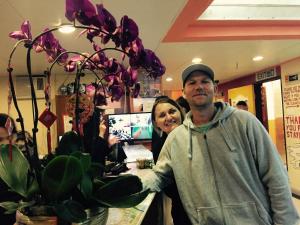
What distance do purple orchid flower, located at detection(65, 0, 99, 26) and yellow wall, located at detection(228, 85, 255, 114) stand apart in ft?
19.7

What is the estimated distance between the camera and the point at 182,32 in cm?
289

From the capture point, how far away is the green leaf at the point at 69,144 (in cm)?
67

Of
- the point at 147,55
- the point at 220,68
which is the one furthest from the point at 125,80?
the point at 220,68

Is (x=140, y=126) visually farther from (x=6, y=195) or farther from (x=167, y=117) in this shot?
(x=6, y=195)

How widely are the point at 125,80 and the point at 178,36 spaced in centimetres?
231

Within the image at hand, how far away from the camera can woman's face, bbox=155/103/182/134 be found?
172 centimetres

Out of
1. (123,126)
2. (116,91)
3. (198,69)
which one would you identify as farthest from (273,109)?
(116,91)

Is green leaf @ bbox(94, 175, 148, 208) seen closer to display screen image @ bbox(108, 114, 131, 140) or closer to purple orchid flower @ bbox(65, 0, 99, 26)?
purple orchid flower @ bbox(65, 0, 99, 26)

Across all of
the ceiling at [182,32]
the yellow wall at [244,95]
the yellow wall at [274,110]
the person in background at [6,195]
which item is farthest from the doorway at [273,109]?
the person in background at [6,195]

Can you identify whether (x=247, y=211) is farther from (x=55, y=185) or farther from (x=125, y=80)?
(x=55, y=185)

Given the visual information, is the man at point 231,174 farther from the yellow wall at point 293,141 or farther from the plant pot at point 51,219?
the yellow wall at point 293,141

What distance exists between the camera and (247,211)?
1124 mm

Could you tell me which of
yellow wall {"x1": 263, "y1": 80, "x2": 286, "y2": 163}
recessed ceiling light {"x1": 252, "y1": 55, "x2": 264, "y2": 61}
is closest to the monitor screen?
recessed ceiling light {"x1": 252, "y1": 55, "x2": 264, "y2": 61}

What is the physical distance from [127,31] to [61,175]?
34 cm
